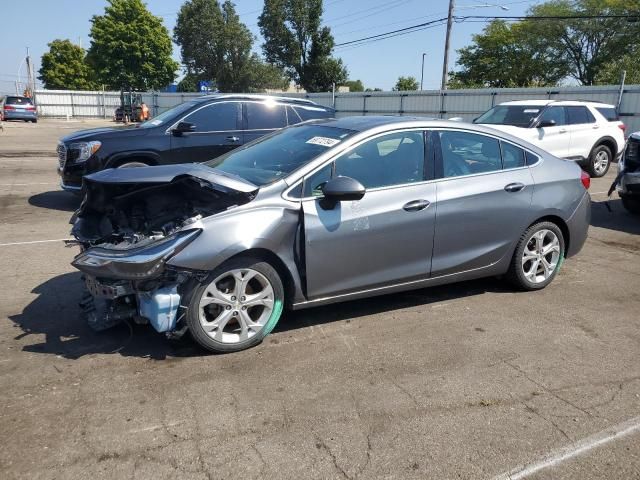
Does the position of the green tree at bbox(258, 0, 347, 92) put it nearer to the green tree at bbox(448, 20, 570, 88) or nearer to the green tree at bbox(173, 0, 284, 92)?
the green tree at bbox(173, 0, 284, 92)

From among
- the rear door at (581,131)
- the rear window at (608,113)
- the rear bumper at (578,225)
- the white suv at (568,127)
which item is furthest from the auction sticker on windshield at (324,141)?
the rear window at (608,113)

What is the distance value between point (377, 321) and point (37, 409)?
103 inches

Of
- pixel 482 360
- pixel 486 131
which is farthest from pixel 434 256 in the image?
pixel 486 131

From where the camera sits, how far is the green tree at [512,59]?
2115 inches

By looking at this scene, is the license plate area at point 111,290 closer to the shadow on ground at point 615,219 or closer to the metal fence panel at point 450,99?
the shadow on ground at point 615,219

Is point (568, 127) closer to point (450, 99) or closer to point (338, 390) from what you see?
point (338, 390)

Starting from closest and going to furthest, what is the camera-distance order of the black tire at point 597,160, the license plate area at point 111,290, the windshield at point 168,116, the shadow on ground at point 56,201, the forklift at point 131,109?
the license plate area at point 111,290, the windshield at point 168,116, the shadow on ground at point 56,201, the black tire at point 597,160, the forklift at point 131,109

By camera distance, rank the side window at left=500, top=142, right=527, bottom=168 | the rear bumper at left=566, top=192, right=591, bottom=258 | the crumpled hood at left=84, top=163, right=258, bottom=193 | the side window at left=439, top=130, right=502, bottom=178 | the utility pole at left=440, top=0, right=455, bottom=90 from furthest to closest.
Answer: the utility pole at left=440, top=0, right=455, bottom=90
the rear bumper at left=566, top=192, right=591, bottom=258
the side window at left=500, top=142, right=527, bottom=168
the side window at left=439, top=130, right=502, bottom=178
the crumpled hood at left=84, top=163, right=258, bottom=193

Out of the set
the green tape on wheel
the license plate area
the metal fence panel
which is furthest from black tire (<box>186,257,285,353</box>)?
the metal fence panel

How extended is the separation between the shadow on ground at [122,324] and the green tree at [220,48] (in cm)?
5980

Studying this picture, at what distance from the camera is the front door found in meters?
4.22

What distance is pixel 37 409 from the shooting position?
3.28 m

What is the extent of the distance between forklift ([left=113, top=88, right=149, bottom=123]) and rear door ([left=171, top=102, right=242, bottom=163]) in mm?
27259

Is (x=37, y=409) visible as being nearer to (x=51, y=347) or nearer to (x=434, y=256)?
(x=51, y=347)
